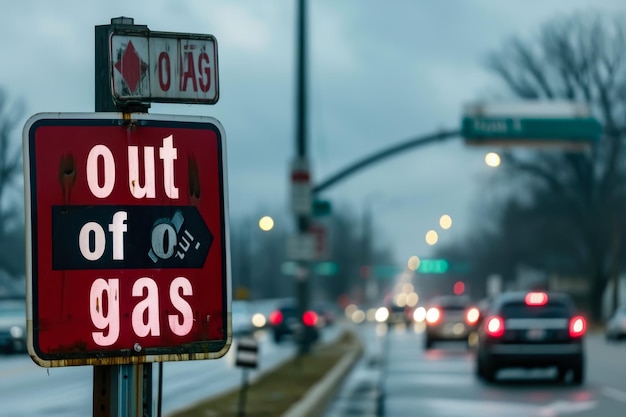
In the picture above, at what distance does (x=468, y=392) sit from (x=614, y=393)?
2456mm

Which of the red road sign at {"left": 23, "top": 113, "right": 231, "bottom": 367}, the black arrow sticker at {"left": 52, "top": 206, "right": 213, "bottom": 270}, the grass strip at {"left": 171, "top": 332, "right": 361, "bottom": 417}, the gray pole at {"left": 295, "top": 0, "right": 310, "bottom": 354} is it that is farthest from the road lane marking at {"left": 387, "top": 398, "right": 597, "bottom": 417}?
the black arrow sticker at {"left": 52, "top": 206, "right": 213, "bottom": 270}

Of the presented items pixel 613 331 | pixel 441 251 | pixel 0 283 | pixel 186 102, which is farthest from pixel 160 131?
pixel 441 251

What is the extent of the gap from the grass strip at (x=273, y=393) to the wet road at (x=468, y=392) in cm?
62

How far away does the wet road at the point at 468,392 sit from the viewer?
17641mm

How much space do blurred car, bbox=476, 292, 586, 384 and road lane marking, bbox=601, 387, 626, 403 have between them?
5.28 feet

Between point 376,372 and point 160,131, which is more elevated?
point 160,131

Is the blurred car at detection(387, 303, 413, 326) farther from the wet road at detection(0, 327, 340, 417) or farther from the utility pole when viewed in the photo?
the utility pole

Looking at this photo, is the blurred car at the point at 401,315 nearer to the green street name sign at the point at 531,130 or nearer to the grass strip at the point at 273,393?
the green street name sign at the point at 531,130

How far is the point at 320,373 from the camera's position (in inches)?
942

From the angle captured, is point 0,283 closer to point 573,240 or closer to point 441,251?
point 573,240

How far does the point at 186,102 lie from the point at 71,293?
0.94m

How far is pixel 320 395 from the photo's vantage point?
59.7ft

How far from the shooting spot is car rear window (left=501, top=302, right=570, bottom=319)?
76.0 ft

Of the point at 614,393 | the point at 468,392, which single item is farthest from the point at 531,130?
the point at 614,393
